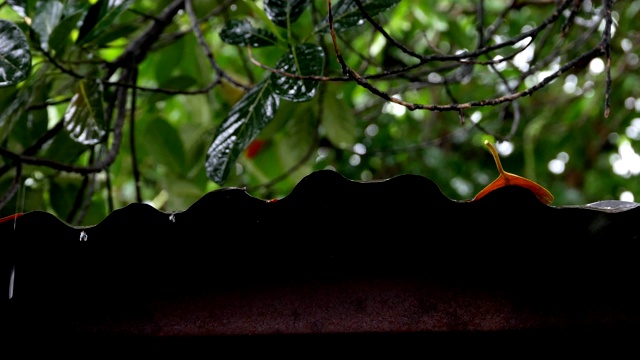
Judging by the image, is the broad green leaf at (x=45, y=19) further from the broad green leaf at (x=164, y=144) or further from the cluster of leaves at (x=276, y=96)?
the broad green leaf at (x=164, y=144)

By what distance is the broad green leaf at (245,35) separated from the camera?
5.18 feet

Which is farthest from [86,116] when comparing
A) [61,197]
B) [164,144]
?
[164,144]

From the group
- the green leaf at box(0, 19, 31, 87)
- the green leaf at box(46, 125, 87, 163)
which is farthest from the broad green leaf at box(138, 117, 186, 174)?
the green leaf at box(0, 19, 31, 87)

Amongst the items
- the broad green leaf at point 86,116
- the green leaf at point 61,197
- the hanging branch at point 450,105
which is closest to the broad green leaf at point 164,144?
the green leaf at point 61,197

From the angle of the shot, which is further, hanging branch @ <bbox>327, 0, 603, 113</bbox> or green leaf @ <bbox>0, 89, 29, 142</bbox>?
green leaf @ <bbox>0, 89, 29, 142</bbox>

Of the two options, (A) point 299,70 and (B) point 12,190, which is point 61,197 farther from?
(A) point 299,70

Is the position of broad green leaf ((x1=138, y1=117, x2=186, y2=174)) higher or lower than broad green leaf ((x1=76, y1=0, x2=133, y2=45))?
lower

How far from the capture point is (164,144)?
226 centimetres

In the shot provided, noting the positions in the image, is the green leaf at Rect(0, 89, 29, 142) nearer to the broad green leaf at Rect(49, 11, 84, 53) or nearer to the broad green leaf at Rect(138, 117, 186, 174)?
the broad green leaf at Rect(49, 11, 84, 53)

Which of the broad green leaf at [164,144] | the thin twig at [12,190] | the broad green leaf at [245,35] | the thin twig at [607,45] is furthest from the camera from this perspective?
the broad green leaf at [164,144]

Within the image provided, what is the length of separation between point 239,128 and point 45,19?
486 mm

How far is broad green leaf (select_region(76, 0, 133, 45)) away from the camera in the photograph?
64.0 inches

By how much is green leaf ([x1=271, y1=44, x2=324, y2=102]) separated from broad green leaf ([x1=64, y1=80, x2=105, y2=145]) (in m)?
0.38

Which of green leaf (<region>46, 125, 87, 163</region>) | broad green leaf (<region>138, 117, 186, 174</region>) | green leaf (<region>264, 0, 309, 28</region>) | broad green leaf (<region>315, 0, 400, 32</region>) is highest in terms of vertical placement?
broad green leaf (<region>315, 0, 400, 32</region>)
